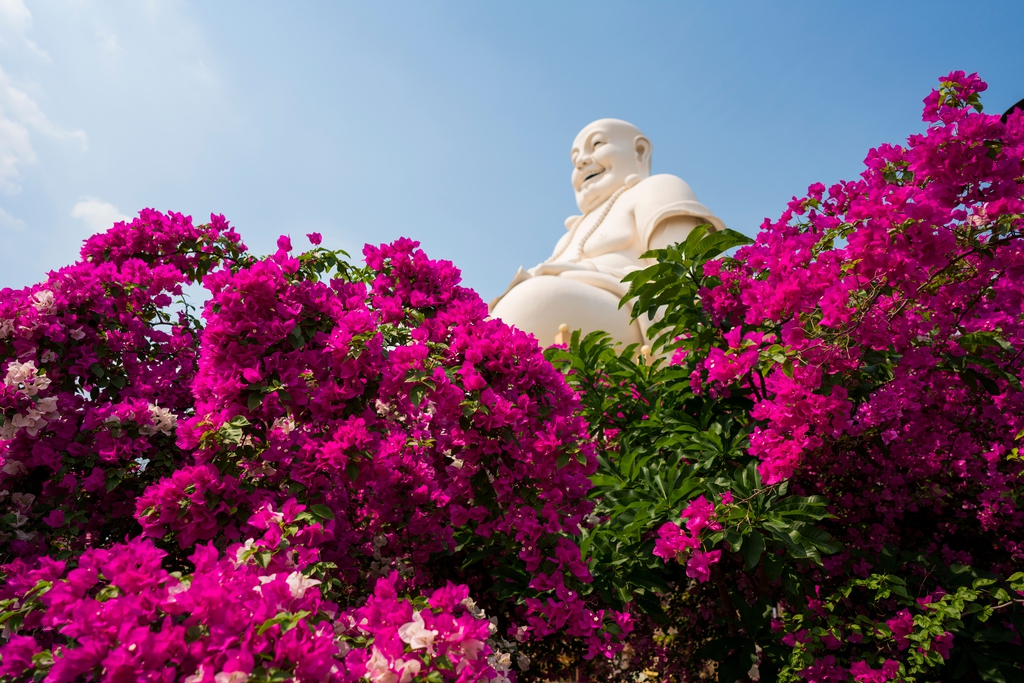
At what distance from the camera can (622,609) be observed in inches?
78.6

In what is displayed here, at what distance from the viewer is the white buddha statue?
18.6 ft

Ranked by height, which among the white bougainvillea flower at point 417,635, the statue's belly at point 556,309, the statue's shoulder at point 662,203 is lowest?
the white bougainvillea flower at point 417,635

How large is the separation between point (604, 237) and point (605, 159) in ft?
5.71

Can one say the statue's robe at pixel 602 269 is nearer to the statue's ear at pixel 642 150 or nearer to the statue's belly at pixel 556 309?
the statue's belly at pixel 556 309

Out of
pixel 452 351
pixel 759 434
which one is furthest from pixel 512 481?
pixel 759 434

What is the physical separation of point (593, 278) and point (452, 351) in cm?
467

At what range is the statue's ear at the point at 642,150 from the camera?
907 centimetres

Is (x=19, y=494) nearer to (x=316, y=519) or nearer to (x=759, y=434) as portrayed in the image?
(x=316, y=519)

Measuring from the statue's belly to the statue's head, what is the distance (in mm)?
3183

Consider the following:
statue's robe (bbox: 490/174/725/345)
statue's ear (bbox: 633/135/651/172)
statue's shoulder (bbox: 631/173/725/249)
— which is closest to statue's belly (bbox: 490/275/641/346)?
statue's robe (bbox: 490/174/725/345)

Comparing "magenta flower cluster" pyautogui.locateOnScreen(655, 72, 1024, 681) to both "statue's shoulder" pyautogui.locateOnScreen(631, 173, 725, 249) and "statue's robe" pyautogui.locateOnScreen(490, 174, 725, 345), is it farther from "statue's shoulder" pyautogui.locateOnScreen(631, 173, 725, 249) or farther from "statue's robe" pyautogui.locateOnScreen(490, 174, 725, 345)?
"statue's shoulder" pyautogui.locateOnScreen(631, 173, 725, 249)

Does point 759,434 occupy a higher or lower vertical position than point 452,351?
lower

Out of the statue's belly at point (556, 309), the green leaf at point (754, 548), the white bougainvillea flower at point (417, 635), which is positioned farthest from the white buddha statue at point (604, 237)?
the white bougainvillea flower at point (417, 635)

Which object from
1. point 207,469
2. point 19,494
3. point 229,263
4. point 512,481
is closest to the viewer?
point 207,469
